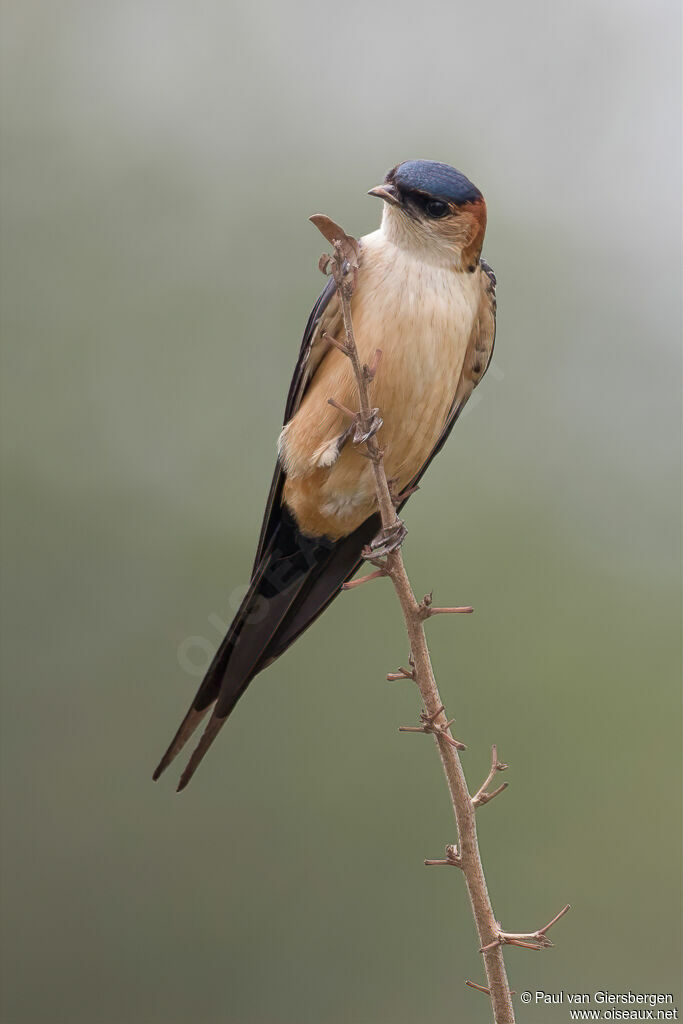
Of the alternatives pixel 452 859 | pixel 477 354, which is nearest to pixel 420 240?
pixel 477 354

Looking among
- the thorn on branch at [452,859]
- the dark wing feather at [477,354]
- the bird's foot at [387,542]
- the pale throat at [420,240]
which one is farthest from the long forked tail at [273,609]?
the thorn on branch at [452,859]

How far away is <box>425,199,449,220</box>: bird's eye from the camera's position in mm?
3689

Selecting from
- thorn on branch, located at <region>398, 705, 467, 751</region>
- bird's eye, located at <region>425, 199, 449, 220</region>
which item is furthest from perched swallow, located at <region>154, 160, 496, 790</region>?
thorn on branch, located at <region>398, 705, 467, 751</region>

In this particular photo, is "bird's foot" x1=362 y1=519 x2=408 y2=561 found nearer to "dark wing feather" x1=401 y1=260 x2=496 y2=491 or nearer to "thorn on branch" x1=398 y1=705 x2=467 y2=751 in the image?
"thorn on branch" x1=398 y1=705 x2=467 y2=751

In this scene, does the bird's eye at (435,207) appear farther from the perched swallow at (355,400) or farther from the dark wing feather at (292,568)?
the dark wing feather at (292,568)

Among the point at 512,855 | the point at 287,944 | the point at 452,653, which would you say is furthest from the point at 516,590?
the point at 287,944

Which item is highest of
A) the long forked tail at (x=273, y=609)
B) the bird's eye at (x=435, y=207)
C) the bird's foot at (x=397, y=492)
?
the bird's eye at (x=435, y=207)

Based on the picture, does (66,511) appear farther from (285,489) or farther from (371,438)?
(371,438)

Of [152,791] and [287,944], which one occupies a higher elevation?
[152,791]

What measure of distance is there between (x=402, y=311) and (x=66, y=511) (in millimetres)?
5568

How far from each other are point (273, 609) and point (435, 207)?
1.48 m

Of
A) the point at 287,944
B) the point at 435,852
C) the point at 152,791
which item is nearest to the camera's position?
the point at 435,852

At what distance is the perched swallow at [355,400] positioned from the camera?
3.65 meters

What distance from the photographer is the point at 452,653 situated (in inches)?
285
